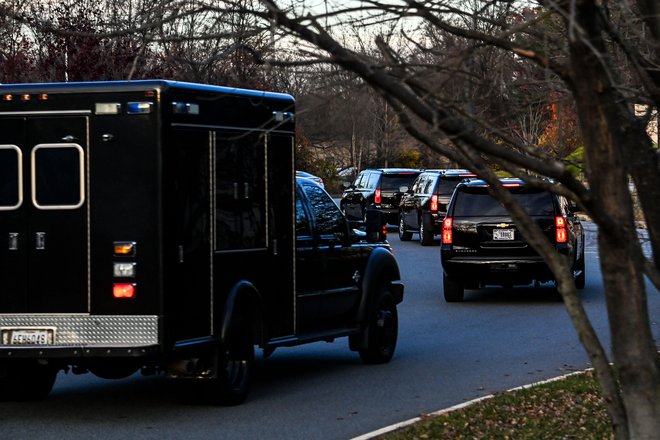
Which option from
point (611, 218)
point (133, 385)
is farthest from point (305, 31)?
point (133, 385)

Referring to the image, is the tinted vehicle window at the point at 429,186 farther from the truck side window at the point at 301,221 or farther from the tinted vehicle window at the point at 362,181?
the truck side window at the point at 301,221

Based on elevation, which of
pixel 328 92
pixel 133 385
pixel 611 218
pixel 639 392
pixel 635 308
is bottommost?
pixel 133 385

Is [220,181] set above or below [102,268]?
above

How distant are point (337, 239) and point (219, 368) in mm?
2768

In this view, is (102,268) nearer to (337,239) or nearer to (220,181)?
(220,181)

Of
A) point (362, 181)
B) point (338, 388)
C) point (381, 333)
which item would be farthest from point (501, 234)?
point (362, 181)

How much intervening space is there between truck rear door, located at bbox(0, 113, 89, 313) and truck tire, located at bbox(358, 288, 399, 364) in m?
4.00

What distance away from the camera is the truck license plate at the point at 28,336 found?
1030 cm

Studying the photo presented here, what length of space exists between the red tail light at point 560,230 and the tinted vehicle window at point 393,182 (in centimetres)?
1975

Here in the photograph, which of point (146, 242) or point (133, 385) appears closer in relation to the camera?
point (146, 242)

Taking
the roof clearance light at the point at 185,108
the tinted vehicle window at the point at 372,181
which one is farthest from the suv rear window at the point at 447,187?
the roof clearance light at the point at 185,108

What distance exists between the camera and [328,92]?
5969 millimetres

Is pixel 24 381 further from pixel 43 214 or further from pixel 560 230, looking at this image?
→ pixel 560 230

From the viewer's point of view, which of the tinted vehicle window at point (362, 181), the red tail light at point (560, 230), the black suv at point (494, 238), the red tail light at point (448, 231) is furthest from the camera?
the tinted vehicle window at point (362, 181)
